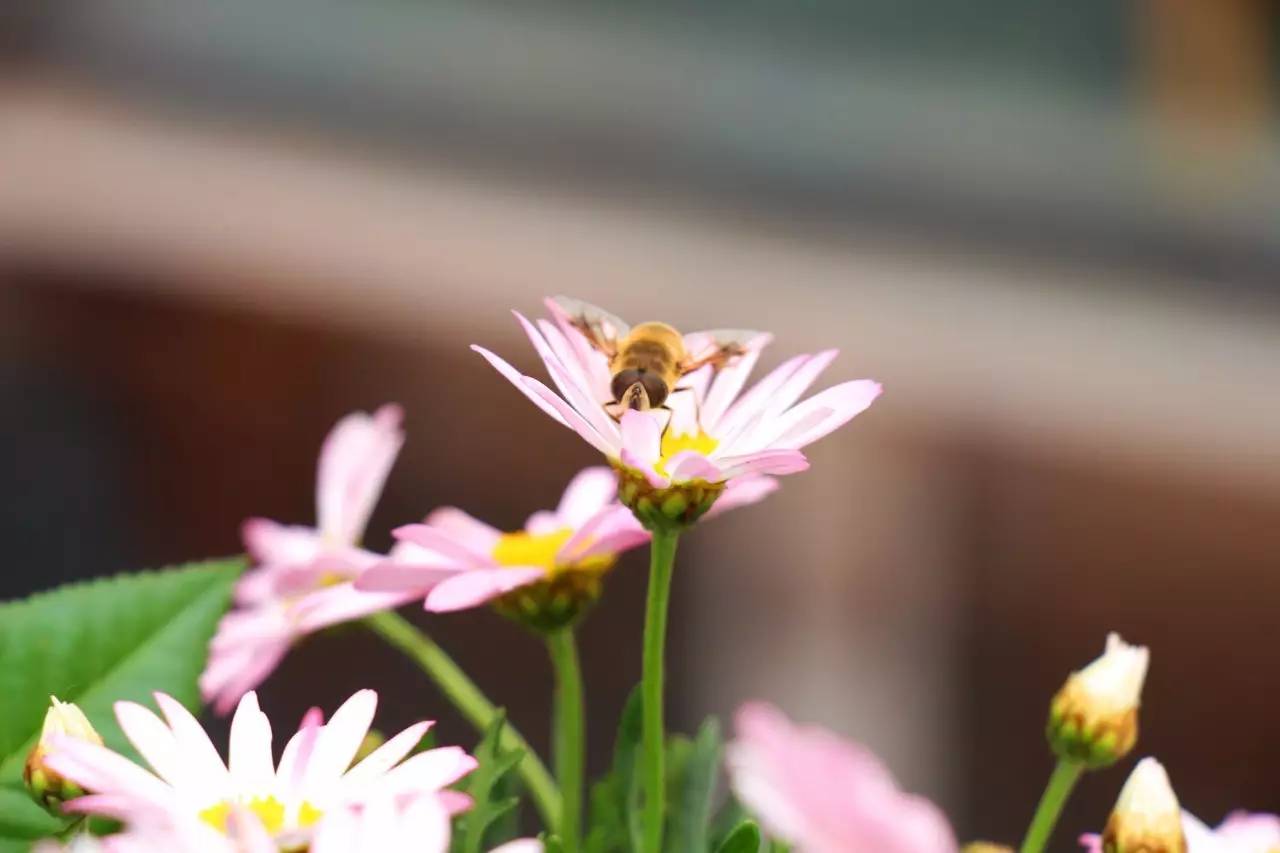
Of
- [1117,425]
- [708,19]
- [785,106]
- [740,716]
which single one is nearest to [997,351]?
[1117,425]

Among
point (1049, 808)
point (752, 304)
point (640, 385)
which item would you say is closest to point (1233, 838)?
point (1049, 808)

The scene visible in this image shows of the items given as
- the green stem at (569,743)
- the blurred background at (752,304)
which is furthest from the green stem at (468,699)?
the blurred background at (752,304)

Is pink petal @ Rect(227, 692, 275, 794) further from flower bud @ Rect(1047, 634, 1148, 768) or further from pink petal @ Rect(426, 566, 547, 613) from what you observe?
flower bud @ Rect(1047, 634, 1148, 768)

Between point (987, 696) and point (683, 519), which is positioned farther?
point (987, 696)

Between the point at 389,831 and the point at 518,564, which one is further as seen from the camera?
the point at 518,564

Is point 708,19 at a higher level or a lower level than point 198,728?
higher

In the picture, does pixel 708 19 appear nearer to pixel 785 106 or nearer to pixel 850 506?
pixel 785 106

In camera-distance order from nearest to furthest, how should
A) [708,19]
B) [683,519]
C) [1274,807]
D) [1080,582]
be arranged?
[683,519] → [1274,807] → [1080,582] → [708,19]

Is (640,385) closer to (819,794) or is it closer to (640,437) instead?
(640,437)

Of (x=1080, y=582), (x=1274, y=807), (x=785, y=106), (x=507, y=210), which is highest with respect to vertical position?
(x=785, y=106)
